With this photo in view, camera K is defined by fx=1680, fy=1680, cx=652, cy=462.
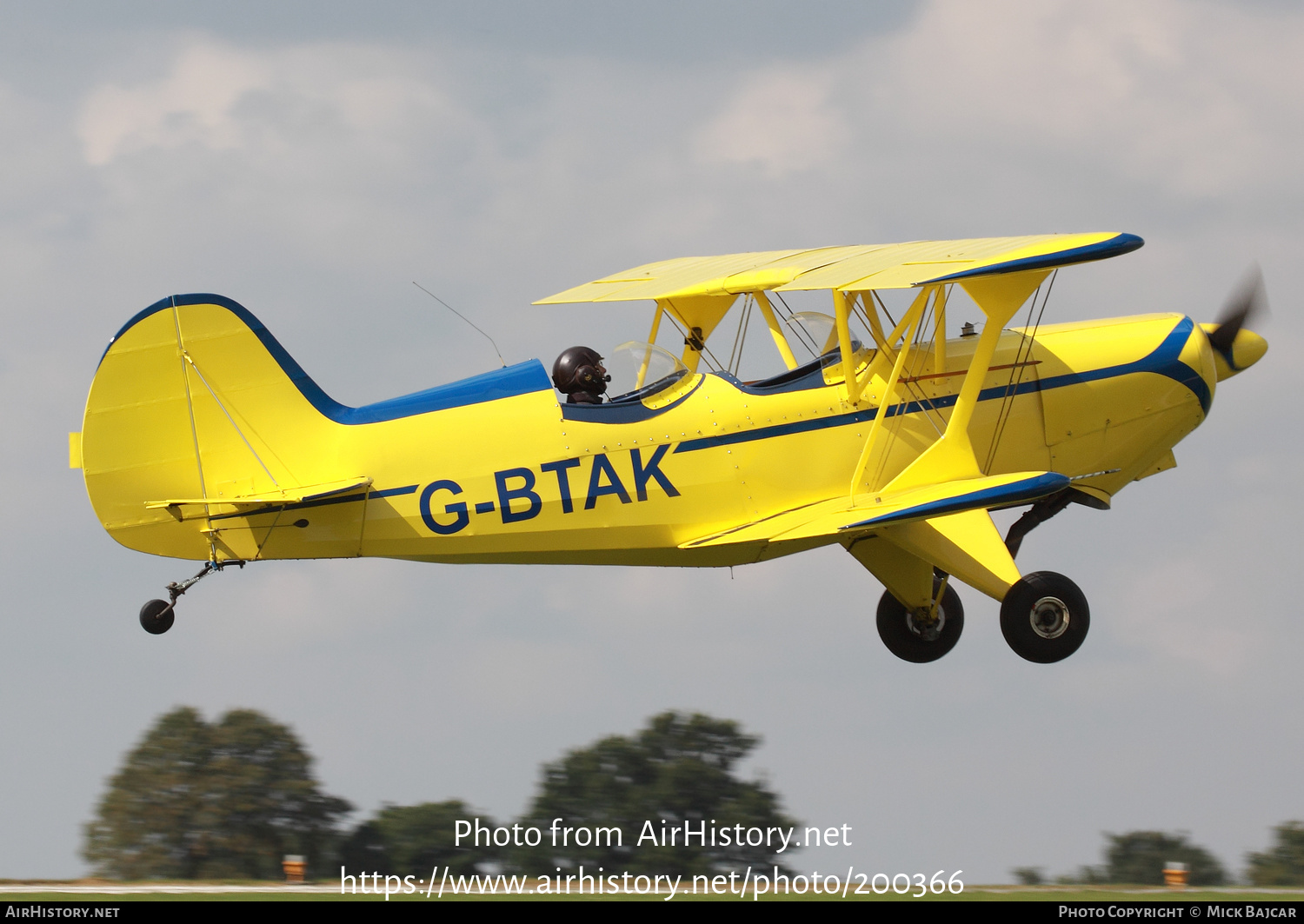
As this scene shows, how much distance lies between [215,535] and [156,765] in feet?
45.6

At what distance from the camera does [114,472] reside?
35.4 feet

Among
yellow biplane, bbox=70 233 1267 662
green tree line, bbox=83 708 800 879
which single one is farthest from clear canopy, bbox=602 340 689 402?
green tree line, bbox=83 708 800 879

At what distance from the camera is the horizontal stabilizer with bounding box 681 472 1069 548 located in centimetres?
1046

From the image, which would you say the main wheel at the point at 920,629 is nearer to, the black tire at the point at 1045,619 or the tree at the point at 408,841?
the black tire at the point at 1045,619

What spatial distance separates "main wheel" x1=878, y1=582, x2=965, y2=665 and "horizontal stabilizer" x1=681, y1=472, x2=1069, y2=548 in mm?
1820

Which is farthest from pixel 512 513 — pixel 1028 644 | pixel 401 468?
pixel 1028 644

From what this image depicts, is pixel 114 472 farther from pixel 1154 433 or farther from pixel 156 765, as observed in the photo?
pixel 156 765

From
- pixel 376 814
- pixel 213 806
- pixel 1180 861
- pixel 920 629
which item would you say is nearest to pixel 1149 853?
pixel 1180 861

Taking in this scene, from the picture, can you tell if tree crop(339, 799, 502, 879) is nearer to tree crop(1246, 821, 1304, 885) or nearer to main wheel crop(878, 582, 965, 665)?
main wheel crop(878, 582, 965, 665)

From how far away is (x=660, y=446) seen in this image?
11320 millimetres

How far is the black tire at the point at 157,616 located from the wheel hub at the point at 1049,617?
5.59 metres

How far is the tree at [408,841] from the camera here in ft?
61.5

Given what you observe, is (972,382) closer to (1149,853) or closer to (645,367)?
(645,367)

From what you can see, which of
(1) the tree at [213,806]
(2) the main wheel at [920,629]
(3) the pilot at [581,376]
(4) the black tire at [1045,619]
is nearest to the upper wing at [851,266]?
(3) the pilot at [581,376]
